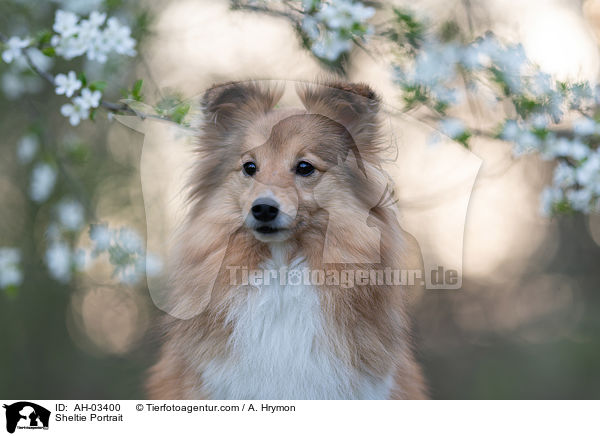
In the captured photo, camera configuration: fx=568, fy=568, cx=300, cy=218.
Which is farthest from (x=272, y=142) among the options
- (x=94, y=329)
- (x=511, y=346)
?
(x=511, y=346)

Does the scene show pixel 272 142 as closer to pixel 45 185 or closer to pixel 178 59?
pixel 178 59

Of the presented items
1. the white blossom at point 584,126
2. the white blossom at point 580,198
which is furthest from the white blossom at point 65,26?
the white blossom at point 580,198

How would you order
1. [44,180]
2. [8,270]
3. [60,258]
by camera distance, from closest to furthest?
[8,270]
[60,258]
[44,180]

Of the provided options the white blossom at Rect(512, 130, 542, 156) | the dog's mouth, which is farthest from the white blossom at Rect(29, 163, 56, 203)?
the white blossom at Rect(512, 130, 542, 156)

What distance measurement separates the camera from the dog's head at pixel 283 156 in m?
2.68

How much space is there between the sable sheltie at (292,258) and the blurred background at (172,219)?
→ 193 mm

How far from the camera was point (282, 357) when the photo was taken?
9.14 ft

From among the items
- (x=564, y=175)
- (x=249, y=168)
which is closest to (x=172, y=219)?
(x=249, y=168)

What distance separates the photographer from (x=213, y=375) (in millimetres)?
2826

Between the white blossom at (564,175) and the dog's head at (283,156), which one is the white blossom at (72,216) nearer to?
the dog's head at (283,156)

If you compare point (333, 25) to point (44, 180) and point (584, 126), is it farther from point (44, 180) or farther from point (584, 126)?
point (44, 180)
